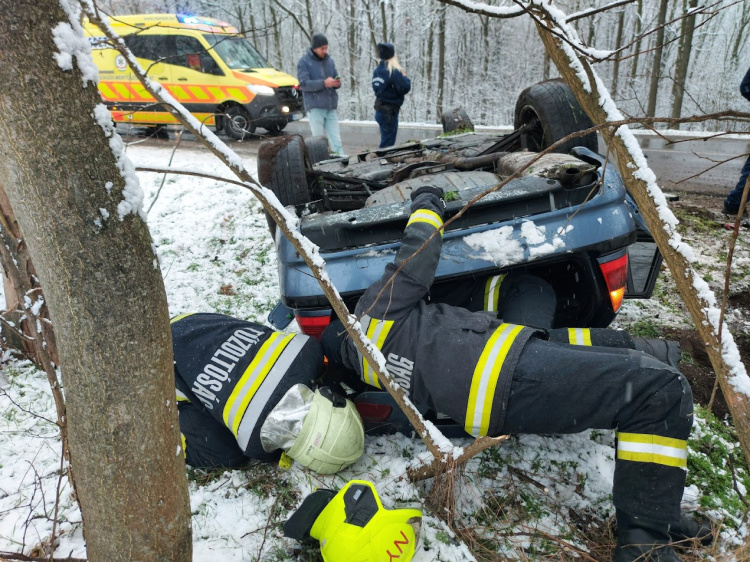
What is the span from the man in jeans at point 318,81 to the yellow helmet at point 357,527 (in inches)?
217

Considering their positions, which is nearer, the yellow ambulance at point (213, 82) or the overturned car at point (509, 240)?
the overturned car at point (509, 240)

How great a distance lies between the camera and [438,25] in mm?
17156

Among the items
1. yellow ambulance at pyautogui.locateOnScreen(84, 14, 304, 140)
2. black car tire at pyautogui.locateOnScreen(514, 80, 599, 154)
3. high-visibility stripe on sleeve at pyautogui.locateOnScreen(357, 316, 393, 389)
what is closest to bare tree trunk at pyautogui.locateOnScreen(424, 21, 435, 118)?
yellow ambulance at pyautogui.locateOnScreen(84, 14, 304, 140)

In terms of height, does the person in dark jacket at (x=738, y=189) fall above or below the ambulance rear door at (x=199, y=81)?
below

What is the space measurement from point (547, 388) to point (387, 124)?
573 centimetres

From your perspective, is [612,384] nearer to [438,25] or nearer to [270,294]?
[270,294]

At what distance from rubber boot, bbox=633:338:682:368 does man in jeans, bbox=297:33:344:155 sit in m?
5.15

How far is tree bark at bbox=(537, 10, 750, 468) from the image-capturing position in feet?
4.17

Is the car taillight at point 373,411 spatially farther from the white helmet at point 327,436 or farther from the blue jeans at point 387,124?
the blue jeans at point 387,124

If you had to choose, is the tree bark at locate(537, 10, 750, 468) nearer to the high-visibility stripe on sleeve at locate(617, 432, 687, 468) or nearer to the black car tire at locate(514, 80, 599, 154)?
the high-visibility stripe on sleeve at locate(617, 432, 687, 468)

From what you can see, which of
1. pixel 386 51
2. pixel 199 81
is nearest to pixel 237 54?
pixel 199 81

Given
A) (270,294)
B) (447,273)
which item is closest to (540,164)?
(447,273)

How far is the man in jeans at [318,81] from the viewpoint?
20.5ft

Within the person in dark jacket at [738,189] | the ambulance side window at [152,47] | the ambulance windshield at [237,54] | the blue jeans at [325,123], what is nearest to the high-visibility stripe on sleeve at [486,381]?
the person in dark jacket at [738,189]
